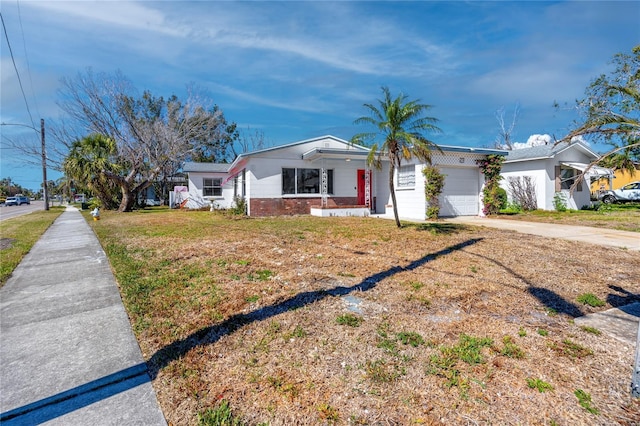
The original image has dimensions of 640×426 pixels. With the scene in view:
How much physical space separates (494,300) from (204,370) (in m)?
3.57

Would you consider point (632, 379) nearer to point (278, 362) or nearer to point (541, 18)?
point (278, 362)

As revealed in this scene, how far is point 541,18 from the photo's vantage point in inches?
427

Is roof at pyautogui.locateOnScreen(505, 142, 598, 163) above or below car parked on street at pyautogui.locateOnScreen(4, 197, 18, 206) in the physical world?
above

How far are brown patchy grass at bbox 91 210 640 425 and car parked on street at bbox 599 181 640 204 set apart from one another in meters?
21.0

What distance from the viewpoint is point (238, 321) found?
3.37 meters

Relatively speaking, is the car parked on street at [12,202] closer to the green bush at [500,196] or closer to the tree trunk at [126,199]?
the tree trunk at [126,199]

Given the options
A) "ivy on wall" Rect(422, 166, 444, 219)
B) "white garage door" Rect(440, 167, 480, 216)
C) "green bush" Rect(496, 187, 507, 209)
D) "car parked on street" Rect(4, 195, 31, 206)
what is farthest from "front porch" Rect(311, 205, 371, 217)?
"car parked on street" Rect(4, 195, 31, 206)

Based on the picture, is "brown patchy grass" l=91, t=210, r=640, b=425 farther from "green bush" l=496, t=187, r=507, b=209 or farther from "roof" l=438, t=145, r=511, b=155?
"green bush" l=496, t=187, r=507, b=209

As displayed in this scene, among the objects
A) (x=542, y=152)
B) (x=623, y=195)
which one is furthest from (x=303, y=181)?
(x=623, y=195)

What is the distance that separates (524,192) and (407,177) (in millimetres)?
7532

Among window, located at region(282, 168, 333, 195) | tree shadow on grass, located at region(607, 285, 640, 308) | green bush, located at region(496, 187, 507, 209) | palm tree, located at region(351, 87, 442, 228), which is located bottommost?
tree shadow on grass, located at region(607, 285, 640, 308)

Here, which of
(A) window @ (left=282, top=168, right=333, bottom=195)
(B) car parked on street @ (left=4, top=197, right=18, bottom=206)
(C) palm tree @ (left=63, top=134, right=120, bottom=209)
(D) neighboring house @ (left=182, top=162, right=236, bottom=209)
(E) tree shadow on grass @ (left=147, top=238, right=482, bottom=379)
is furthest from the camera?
(B) car parked on street @ (left=4, top=197, right=18, bottom=206)

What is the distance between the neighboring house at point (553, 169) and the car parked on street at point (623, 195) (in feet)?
17.5

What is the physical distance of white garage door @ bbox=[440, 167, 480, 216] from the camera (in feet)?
50.3
